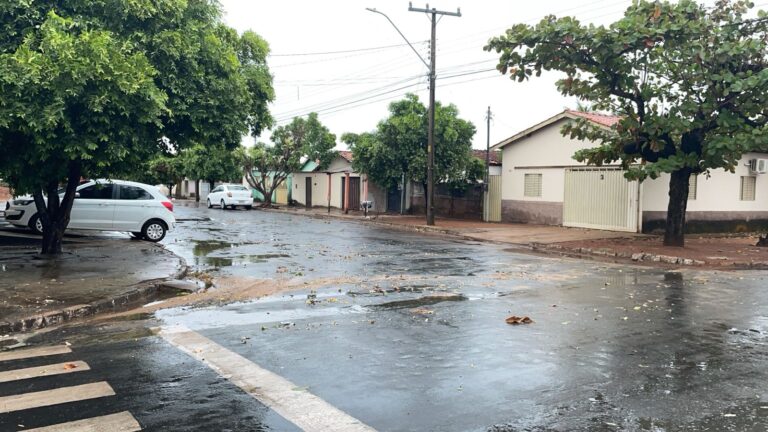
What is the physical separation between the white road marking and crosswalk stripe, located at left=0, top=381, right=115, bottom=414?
39.5 inches

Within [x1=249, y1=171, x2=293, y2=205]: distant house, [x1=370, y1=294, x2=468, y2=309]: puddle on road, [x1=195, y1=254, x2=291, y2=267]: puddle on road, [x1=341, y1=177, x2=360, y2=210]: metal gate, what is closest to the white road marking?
[x1=370, y1=294, x2=468, y2=309]: puddle on road

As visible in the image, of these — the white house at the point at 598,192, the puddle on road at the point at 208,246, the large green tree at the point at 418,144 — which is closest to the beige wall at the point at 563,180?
the white house at the point at 598,192

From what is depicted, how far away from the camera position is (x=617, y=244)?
1845 cm

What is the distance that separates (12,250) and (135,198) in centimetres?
381

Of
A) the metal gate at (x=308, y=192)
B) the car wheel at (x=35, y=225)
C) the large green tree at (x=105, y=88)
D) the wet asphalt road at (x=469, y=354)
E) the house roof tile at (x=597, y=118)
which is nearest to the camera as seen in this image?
the wet asphalt road at (x=469, y=354)

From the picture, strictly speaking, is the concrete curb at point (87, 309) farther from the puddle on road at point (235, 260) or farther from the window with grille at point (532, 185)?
the window with grille at point (532, 185)

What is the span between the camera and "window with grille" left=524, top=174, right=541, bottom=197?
2642 centimetres

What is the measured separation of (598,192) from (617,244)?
559 cm

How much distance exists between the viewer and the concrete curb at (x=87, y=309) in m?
7.59

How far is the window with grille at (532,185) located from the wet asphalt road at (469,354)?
1438cm

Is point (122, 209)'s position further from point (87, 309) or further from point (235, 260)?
point (87, 309)

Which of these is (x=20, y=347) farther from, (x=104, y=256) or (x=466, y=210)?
(x=466, y=210)

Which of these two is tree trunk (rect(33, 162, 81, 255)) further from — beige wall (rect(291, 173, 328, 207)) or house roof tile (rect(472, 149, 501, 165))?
beige wall (rect(291, 173, 328, 207))

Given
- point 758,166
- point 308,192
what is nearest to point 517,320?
point 758,166
